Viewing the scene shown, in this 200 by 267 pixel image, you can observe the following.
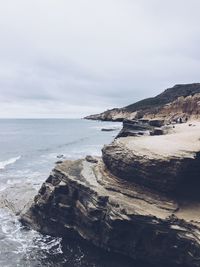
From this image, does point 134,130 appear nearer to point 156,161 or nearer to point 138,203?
point 156,161

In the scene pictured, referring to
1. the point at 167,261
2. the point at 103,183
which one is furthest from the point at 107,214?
the point at 167,261

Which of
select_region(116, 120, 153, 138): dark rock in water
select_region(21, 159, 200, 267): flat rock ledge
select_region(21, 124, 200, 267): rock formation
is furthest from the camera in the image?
select_region(116, 120, 153, 138): dark rock in water

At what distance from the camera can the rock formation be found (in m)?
25.3

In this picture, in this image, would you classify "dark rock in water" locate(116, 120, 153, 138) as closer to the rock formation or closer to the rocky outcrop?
the rock formation

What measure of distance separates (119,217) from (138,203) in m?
1.63

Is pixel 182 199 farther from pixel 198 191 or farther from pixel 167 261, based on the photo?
pixel 167 261

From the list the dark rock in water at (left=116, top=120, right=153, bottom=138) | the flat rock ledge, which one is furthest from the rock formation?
the dark rock in water at (left=116, top=120, right=153, bottom=138)

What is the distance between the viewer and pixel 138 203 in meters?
26.9

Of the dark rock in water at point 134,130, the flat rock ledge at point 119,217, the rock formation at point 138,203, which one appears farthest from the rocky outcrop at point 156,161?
the dark rock in water at point 134,130

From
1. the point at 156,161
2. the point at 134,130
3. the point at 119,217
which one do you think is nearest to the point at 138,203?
the point at 119,217

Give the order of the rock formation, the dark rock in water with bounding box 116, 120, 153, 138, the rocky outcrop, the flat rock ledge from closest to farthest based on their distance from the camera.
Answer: the flat rock ledge, the rock formation, the rocky outcrop, the dark rock in water with bounding box 116, 120, 153, 138

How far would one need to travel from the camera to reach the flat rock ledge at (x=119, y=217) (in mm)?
25031

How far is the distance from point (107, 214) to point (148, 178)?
364 cm

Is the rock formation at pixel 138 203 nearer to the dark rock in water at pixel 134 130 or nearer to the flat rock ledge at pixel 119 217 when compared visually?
the flat rock ledge at pixel 119 217
